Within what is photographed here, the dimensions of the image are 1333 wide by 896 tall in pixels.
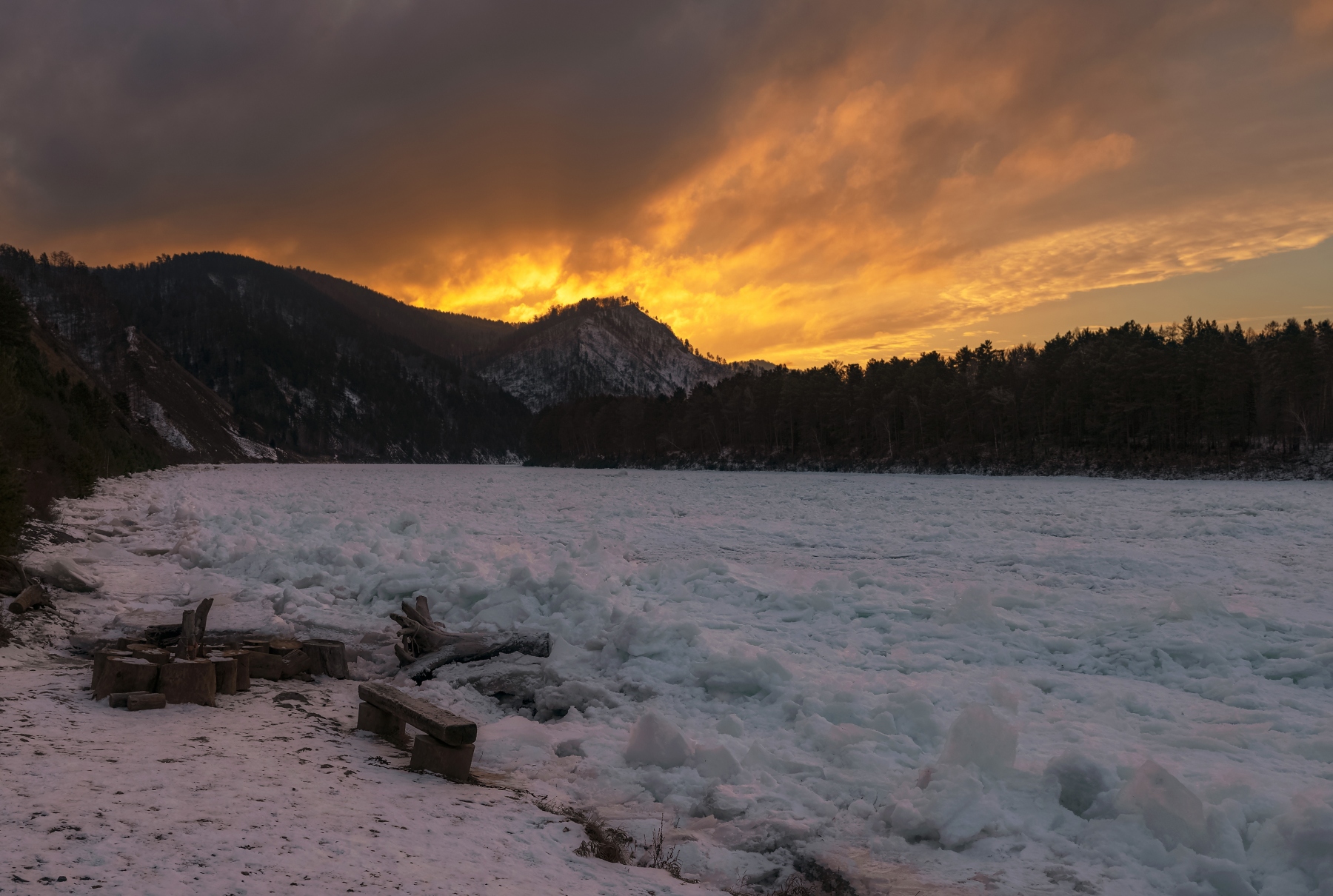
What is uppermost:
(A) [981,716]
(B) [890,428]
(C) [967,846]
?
(B) [890,428]

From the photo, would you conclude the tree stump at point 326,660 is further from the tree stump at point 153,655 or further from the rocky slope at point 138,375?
the rocky slope at point 138,375

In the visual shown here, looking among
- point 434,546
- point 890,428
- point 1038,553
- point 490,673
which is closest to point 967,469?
point 890,428

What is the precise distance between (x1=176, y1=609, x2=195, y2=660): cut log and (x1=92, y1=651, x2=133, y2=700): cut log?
439 millimetres

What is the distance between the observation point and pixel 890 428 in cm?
10612

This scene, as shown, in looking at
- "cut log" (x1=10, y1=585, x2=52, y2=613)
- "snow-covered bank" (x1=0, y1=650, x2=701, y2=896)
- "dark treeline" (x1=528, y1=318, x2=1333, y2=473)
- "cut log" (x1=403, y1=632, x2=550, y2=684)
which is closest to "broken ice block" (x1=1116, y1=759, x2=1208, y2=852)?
"snow-covered bank" (x1=0, y1=650, x2=701, y2=896)

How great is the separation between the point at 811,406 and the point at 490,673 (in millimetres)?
106471

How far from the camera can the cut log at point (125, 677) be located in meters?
6.61

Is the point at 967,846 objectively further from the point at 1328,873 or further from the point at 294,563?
the point at 294,563

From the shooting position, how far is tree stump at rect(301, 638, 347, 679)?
28.1ft

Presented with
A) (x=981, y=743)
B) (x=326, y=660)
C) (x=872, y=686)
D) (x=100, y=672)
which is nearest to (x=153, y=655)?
(x=100, y=672)

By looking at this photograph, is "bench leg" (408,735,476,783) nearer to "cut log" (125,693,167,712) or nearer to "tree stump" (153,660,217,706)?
"tree stump" (153,660,217,706)

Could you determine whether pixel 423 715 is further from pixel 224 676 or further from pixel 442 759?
pixel 224 676

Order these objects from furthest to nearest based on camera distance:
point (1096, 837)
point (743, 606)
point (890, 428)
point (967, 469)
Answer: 1. point (890, 428)
2. point (967, 469)
3. point (743, 606)
4. point (1096, 837)

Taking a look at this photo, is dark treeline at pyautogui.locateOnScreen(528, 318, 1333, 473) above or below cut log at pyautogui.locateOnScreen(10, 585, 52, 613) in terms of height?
above
